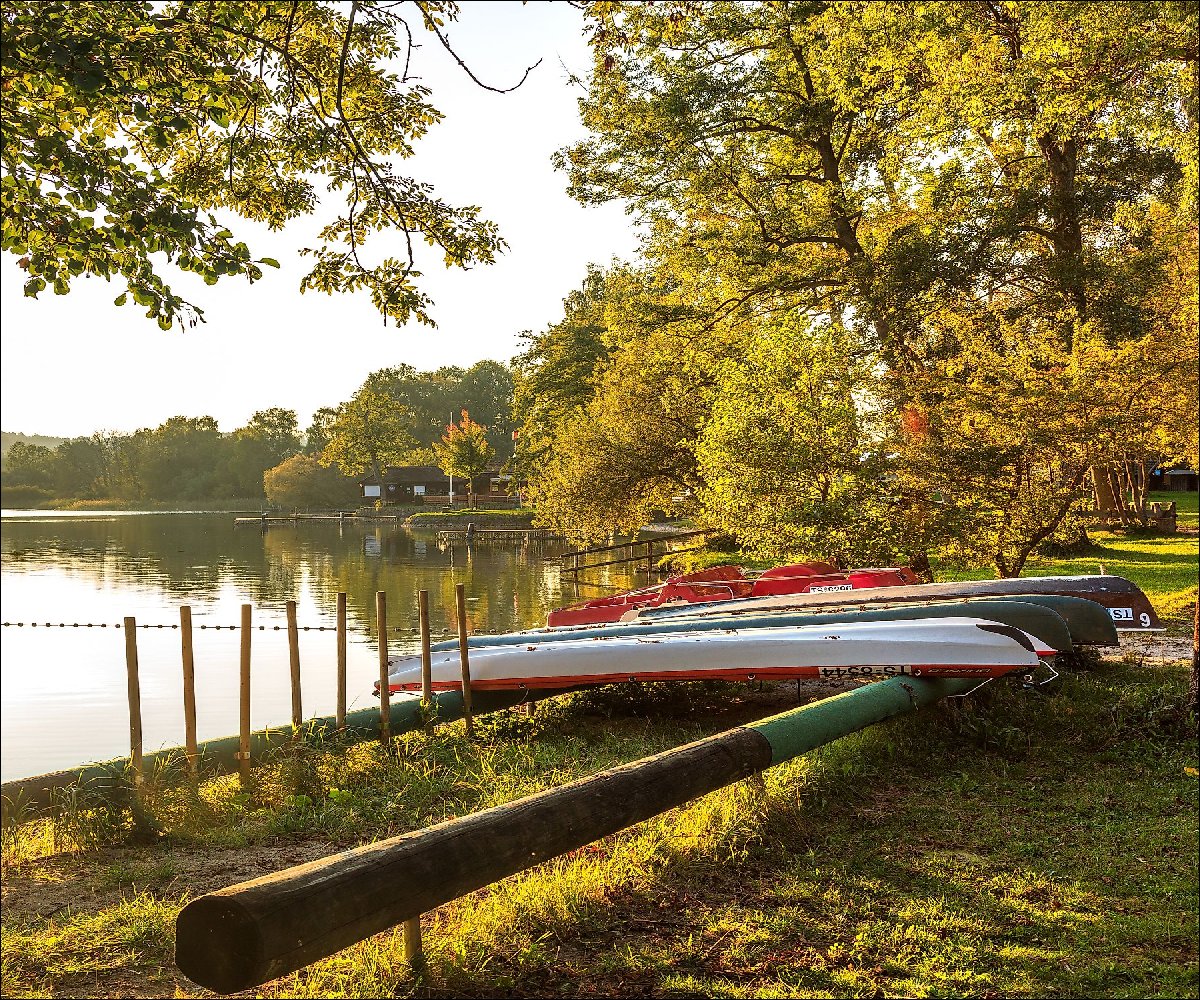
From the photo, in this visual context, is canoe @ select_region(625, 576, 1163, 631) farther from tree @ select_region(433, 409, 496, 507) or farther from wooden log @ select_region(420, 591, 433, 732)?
tree @ select_region(433, 409, 496, 507)

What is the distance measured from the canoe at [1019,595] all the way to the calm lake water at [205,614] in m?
5.41

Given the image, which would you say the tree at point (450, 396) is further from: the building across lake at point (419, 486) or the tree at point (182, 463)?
the tree at point (182, 463)

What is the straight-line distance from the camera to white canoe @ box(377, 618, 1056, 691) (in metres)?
8.02

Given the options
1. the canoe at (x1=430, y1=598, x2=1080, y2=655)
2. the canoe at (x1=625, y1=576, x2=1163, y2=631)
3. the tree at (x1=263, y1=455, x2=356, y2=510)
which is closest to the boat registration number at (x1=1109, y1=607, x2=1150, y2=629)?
the canoe at (x1=625, y1=576, x2=1163, y2=631)

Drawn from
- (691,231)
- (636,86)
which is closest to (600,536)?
(691,231)

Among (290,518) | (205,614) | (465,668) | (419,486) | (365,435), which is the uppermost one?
(365,435)

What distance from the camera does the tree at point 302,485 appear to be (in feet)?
288

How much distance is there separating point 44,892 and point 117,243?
388 cm

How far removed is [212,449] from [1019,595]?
4267 inches

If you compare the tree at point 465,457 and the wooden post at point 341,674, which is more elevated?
the tree at point 465,457

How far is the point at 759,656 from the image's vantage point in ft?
28.8

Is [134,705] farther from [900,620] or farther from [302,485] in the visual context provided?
[302,485]

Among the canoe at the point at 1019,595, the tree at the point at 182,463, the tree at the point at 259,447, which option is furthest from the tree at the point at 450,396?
the canoe at the point at 1019,595

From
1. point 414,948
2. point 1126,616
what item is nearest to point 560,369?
point 1126,616
